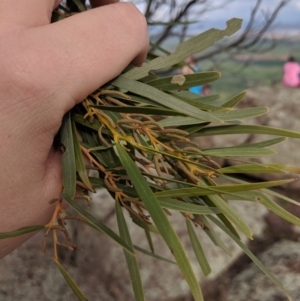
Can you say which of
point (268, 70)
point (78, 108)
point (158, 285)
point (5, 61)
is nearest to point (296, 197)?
point (158, 285)

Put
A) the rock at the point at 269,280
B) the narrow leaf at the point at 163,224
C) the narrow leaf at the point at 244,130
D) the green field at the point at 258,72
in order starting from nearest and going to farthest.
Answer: the narrow leaf at the point at 163,224 < the narrow leaf at the point at 244,130 < the rock at the point at 269,280 < the green field at the point at 258,72

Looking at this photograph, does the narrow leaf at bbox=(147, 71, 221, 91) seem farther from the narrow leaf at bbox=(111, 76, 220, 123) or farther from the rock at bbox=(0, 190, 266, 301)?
the rock at bbox=(0, 190, 266, 301)

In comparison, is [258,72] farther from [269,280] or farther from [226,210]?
[226,210]

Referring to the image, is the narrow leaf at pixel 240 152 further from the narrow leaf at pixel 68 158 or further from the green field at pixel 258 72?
the green field at pixel 258 72

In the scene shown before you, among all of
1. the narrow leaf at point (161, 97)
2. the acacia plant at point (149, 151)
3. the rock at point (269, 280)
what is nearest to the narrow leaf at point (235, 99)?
the acacia plant at point (149, 151)

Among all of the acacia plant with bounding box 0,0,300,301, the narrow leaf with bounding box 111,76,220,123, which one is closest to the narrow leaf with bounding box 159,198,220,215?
the acacia plant with bounding box 0,0,300,301

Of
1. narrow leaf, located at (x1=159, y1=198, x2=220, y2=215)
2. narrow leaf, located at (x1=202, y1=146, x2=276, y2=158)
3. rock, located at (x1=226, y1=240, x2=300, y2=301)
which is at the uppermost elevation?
narrow leaf, located at (x1=202, y1=146, x2=276, y2=158)
